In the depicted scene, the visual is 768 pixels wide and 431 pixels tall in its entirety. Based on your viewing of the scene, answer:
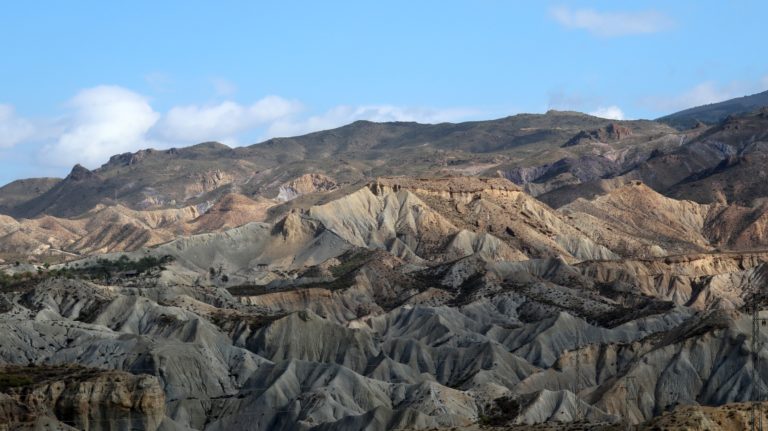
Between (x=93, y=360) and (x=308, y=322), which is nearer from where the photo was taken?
(x=93, y=360)

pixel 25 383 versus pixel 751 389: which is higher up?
pixel 25 383

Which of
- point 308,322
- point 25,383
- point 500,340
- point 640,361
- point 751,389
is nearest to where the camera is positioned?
point 25,383

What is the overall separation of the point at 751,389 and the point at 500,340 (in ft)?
177

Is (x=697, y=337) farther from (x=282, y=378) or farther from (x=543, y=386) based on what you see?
(x=282, y=378)

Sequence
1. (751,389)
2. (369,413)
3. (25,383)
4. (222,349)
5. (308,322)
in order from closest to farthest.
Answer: (25,383) < (369,413) < (751,389) < (222,349) < (308,322)

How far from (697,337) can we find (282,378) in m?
38.7

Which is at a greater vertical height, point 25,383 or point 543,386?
point 25,383

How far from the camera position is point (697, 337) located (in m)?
160

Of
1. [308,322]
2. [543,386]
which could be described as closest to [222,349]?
[308,322]

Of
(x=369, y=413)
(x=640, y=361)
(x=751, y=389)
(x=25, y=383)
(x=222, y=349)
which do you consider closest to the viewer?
(x=25, y=383)

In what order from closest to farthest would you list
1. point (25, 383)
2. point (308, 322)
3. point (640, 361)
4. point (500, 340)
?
point (25, 383) < point (640, 361) < point (308, 322) < point (500, 340)

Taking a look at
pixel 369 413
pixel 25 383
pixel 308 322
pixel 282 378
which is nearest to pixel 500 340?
pixel 308 322

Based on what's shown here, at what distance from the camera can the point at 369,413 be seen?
13138 cm

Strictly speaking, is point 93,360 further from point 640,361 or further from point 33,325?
point 640,361
